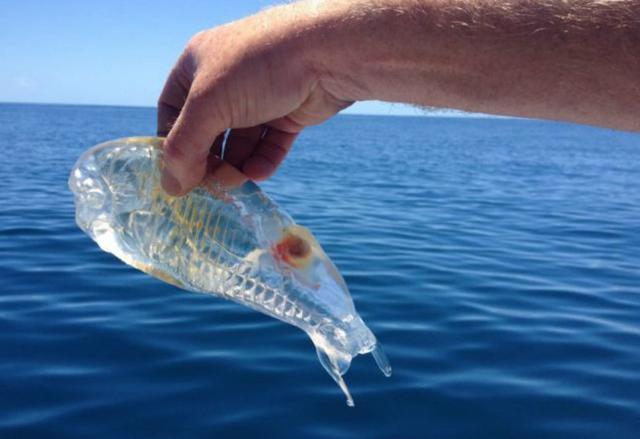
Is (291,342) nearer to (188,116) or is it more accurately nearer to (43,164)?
(188,116)

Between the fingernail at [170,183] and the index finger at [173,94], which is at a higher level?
the index finger at [173,94]

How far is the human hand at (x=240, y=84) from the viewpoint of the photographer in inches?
68.7

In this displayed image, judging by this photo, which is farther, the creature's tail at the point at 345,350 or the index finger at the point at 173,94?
the creature's tail at the point at 345,350

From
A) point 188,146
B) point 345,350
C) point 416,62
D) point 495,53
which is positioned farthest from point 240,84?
point 345,350

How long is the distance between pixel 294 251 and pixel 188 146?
1.95 feet

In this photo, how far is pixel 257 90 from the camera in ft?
6.02

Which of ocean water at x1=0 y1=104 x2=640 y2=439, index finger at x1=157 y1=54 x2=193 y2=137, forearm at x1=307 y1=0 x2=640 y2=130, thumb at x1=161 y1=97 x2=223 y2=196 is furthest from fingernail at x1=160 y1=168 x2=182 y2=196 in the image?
ocean water at x1=0 y1=104 x2=640 y2=439

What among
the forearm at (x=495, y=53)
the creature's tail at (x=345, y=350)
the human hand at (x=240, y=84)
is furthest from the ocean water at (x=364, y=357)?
the forearm at (x=495, y=53)

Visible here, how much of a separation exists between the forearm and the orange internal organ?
729mm

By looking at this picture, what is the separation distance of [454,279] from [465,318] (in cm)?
153

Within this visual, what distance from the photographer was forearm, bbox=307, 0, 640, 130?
4.63 ft

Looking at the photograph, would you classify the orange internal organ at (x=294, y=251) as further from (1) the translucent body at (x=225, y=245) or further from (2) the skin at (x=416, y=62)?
(2) the skin at (x=416, y=62)

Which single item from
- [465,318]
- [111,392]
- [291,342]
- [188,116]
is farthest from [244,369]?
[188,116]

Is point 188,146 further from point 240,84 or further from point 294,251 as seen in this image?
point 294,251
